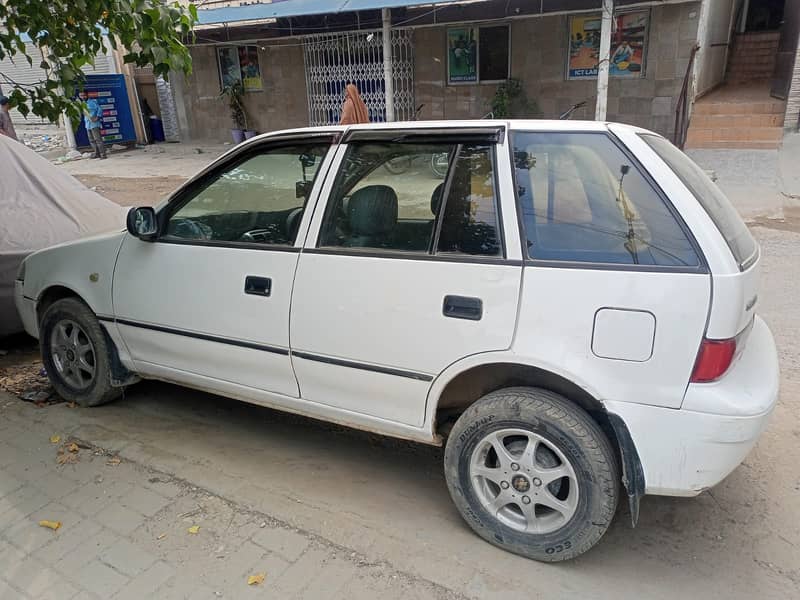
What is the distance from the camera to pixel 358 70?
14.4 meters

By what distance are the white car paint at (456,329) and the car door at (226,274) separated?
0.04 feet

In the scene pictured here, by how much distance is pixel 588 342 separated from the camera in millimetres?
2232

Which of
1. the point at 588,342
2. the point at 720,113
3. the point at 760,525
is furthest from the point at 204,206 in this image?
the point at 720,113

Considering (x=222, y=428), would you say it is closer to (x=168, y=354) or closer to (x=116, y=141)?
(x=168, y=354)

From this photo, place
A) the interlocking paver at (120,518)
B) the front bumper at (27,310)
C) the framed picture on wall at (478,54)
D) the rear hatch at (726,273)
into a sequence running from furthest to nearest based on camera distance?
the framed picture on wall at (478,54) → the front bumper at (27,310) → the interlocking paver at (120,518) → the rear hatch at (726,273)

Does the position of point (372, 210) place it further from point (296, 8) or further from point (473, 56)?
point (473, 56)

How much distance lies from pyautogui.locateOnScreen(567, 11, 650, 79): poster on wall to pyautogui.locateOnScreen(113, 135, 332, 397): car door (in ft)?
34.6

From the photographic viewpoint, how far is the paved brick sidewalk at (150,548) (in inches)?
95.1

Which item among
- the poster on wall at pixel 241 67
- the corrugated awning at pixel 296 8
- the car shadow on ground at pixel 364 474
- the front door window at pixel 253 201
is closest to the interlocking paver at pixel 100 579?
the car shadow on ground at pixel 364 474

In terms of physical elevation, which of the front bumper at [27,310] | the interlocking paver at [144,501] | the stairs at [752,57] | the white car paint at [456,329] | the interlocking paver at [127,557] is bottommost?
the interlocking paver at [144,501]

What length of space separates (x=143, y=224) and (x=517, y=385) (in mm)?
2213

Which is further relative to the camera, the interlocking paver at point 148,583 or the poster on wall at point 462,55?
the poster on wall at point 462,55

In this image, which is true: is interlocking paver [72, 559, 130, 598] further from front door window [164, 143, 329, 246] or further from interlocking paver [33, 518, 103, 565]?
front door window [164, 143, 329, 246]

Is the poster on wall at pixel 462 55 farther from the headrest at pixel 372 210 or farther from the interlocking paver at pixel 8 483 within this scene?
the interlocking paver at pixel 8 483
